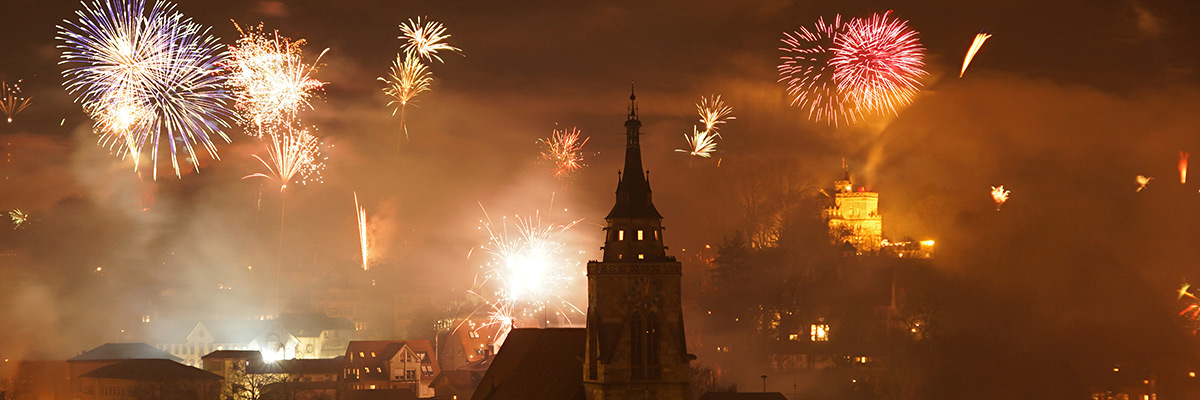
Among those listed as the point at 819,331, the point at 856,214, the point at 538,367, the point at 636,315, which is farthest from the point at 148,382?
the point at 856,214

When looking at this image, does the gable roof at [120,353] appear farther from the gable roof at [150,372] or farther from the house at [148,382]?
the gable roof at [150,372]

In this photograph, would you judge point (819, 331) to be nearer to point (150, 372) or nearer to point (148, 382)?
point (148, 382)

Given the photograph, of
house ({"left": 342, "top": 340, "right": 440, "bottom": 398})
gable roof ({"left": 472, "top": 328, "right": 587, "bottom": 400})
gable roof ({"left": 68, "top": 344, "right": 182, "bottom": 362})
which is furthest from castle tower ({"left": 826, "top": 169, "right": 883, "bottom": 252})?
gable roof ({"left": 472, "top": 328, "right": 587, "bottom": 400})

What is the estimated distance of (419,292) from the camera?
19138 centimetres

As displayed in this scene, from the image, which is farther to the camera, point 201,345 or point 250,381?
point 201,345

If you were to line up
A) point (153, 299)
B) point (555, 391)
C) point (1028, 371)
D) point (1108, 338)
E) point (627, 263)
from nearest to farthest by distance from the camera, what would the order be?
point (627, 263) → point (555, 391) → point (1028, 371) → point (1108, 338) → point (153, 299)

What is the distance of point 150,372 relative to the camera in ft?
435

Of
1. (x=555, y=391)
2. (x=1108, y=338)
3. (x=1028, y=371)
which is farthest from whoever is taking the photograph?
(x=1108, y=338)

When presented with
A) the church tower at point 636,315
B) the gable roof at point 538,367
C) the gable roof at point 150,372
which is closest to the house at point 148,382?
the gable roof at point 150,372

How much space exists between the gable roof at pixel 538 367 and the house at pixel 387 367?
7511 cm

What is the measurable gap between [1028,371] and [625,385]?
73620 millimetres

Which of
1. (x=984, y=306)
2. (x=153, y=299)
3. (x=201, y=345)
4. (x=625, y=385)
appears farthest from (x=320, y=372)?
(x=625, y=385)

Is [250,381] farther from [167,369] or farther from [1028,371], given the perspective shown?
[1028,371]

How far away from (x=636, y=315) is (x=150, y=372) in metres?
88.5
